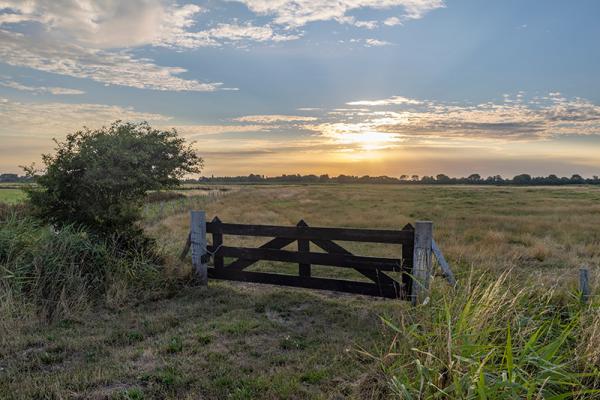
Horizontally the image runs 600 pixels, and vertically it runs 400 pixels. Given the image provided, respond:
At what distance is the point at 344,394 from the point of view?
414cm

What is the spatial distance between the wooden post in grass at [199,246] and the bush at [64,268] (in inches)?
29.9

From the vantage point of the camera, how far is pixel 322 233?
7535 mm

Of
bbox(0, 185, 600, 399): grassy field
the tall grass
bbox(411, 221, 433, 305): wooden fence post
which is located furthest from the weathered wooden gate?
the tall grass

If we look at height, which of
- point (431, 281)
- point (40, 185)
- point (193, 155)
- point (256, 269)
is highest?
point (193, 155)

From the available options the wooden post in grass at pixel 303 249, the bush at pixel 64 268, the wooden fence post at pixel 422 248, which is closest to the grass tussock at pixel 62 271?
the bush at pixel 64 268

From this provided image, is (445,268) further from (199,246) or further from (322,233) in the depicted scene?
(199,246)

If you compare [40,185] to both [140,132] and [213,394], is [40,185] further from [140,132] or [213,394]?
[213,394]

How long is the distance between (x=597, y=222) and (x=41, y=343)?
25.4m

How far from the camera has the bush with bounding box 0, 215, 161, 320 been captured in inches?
268

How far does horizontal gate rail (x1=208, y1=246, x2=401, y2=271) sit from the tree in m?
2.14

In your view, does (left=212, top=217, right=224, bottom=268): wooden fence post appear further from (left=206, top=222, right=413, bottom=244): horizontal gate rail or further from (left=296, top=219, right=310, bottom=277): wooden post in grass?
(left=296, top=219, right=310, bottom=277): wooden post in grass

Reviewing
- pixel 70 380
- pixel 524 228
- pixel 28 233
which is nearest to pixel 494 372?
pixel 70 380

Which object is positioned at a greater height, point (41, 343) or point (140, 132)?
point (140, 132)

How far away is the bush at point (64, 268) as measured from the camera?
22.4 feet
